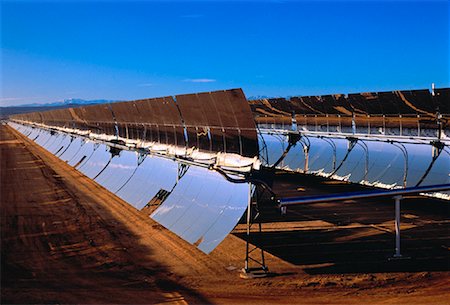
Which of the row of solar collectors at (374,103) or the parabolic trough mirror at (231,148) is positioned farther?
the row of solar collectors at (374,103)

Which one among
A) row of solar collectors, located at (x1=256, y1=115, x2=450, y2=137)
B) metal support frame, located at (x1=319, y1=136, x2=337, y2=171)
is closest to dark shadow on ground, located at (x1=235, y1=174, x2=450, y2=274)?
row of solar collectors, located at (x1=256, y1=115, x2=450, y2=137)

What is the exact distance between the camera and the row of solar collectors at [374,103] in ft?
49.2

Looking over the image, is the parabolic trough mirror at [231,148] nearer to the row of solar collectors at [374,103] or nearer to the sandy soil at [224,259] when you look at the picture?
the row of solar collectors at [374,103]

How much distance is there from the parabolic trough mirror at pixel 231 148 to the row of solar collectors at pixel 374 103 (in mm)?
48

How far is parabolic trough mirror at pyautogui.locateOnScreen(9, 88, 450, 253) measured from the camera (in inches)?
378

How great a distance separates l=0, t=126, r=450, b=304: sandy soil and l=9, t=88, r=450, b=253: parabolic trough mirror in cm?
70

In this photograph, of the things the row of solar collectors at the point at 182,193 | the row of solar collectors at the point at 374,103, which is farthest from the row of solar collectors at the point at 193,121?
the row of solar collectors at the point at 374,103

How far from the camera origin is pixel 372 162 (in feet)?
61.0

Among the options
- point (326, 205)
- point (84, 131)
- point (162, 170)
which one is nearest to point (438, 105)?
point (326, 205)

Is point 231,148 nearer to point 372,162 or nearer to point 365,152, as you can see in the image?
point 372,162

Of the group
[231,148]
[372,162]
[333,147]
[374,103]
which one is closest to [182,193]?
[231,148]

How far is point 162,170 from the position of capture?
45.0ft

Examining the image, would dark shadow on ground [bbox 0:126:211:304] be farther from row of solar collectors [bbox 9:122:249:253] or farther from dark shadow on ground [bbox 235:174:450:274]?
dark shadow on ground [bbox 235:174:450:274]

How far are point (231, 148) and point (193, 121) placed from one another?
88.4 inches
